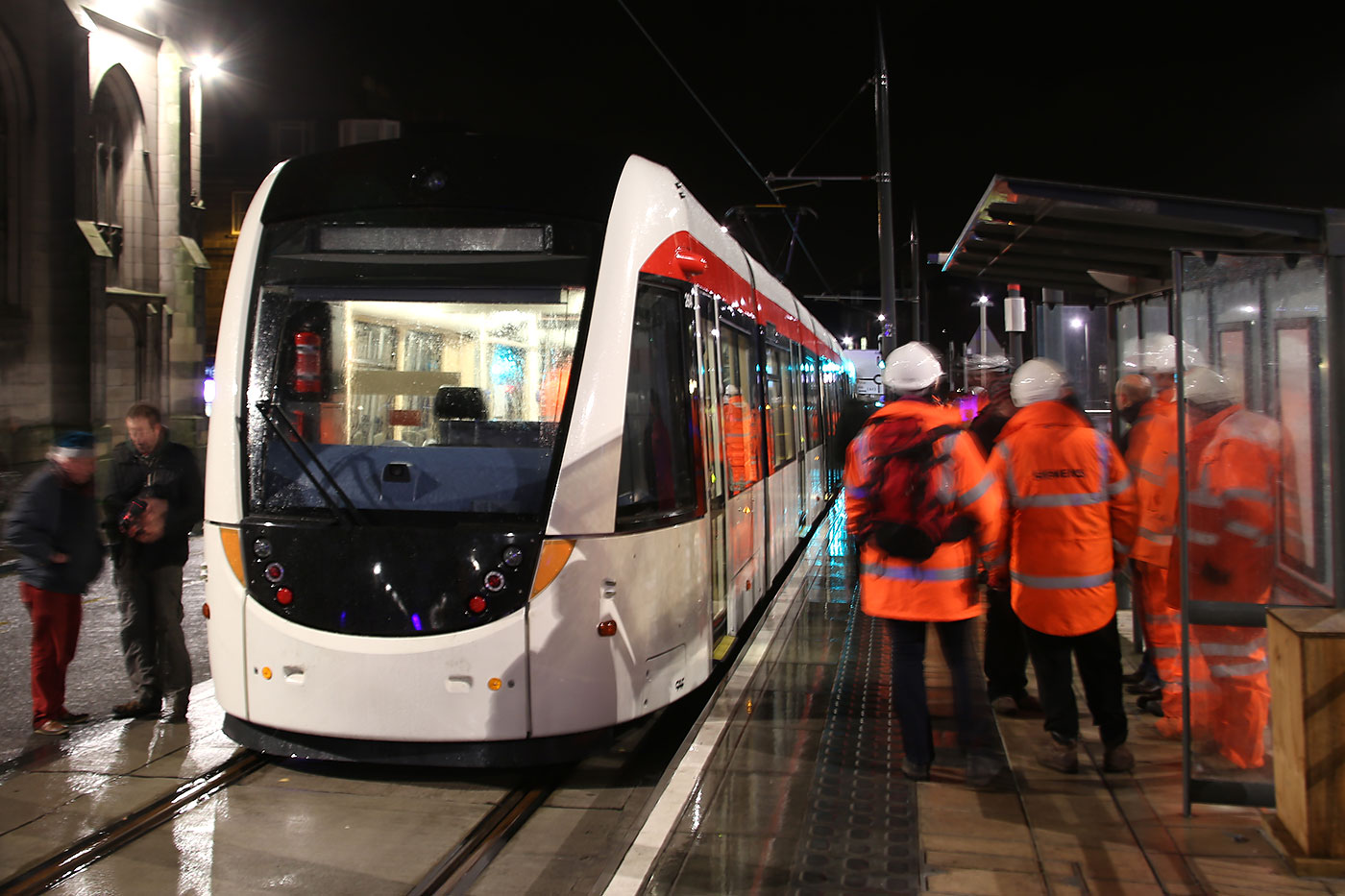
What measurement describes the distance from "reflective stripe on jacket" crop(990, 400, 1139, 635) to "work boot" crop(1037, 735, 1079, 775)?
1.71 ft

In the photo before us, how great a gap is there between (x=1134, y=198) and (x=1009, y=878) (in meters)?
2.88

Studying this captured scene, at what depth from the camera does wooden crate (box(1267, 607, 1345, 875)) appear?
12.2 feet

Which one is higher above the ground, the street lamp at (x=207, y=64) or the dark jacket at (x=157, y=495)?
the street lamp at (x=207, y=64)

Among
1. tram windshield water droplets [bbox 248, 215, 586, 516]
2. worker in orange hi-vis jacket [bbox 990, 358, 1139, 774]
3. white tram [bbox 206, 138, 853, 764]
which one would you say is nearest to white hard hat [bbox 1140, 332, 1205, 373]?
worker in orange hi-vis jacket [bbox 990, 358, 1139, 774]

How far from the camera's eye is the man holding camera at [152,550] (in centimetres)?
602

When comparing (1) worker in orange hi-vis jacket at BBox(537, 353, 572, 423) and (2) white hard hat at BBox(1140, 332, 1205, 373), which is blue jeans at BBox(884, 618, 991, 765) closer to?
(1) worker in orange hi-vis jacket at BBox(537, 353, 572, 423)

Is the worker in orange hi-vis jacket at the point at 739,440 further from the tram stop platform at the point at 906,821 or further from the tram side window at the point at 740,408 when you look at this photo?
the tram stop platform at the point at 906,821

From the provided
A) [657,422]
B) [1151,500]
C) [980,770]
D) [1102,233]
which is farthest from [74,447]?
[1102,233]

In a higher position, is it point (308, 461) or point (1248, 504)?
point (308, 461)

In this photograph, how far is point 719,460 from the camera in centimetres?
652

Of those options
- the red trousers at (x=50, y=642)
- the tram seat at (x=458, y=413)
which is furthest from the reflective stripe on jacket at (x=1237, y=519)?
the red trousers at (x=50, y=642)

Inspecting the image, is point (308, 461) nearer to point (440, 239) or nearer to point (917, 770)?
point (440, 239)

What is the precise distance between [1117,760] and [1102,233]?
309 centimetres

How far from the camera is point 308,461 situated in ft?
17.0
